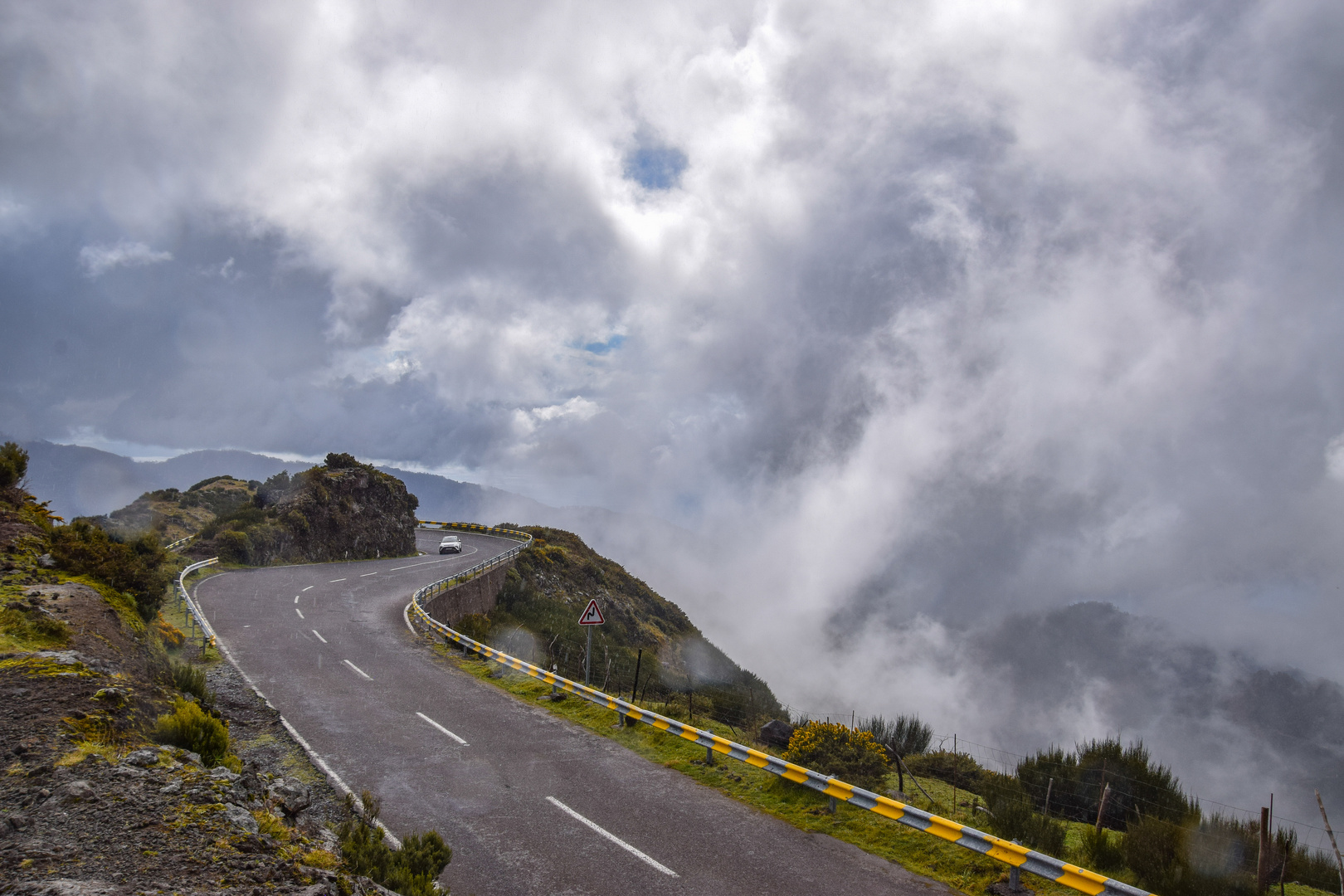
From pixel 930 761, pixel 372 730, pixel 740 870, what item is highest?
pixel 930 761

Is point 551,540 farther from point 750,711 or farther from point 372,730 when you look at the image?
point 372,730

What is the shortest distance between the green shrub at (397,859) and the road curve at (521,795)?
63 centimetres

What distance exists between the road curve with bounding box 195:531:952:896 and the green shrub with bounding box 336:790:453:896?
0.63m

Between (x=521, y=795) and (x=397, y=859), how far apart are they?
3164mm

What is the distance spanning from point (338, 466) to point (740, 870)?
1898 inches

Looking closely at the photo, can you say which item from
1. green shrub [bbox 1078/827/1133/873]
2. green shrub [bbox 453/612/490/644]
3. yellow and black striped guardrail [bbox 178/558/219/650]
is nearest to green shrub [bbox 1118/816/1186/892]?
green shrub [bbox 1078/827/1133/873]

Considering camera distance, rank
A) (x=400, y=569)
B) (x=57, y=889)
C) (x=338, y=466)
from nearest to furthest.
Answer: (x=57, y=889)
(x=400, y=569)
(x=338, y=466)

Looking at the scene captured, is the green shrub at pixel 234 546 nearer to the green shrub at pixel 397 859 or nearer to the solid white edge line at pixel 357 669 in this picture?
the solid white edge line at pixel 357 669

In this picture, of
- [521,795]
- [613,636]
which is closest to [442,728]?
[521,795]

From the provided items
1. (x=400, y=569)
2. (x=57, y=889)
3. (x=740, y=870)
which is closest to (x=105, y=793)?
(x=57, y=889)

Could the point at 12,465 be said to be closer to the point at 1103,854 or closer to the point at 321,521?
the point at 1103,854

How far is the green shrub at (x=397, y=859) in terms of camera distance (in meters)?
6.52

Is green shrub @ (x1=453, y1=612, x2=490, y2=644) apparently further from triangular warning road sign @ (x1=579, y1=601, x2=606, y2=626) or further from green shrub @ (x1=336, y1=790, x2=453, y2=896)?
green shrub @ (x1=336, y1=790, x2=453, y2=896)

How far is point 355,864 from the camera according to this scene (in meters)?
6.64
